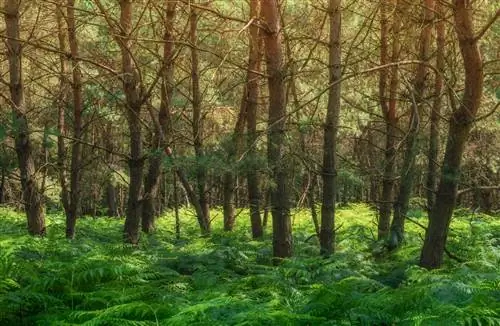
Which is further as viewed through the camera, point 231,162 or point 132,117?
point 132,117

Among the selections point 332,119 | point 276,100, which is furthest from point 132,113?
point 332,119

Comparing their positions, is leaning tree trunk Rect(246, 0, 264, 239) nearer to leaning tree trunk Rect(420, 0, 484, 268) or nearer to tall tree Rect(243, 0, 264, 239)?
tall tree Rect(243, 0, 264, 239)

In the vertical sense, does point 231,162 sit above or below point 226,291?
above

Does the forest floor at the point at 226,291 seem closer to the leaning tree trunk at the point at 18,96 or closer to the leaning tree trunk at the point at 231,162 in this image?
the leaning tree trunk at the point at 18,96

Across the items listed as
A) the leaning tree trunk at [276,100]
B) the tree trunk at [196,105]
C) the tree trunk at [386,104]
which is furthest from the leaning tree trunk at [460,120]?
the tree trunk at [196,105]

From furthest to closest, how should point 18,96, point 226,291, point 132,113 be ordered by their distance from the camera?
1. point 18,96
2. point 132,113
3. point 226,291

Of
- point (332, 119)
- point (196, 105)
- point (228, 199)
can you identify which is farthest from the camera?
point (228, 199)

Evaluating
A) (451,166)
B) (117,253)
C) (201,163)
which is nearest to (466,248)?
(451,166)

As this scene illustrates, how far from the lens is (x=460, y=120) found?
223 inches

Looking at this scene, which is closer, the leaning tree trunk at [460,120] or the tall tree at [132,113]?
the leaning tree trunk at [460,120]

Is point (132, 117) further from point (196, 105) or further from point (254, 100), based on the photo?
point (254, 100)

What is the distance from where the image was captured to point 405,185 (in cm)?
873

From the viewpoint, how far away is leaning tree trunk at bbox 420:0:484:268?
549 cm

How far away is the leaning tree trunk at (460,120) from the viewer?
5488mm
